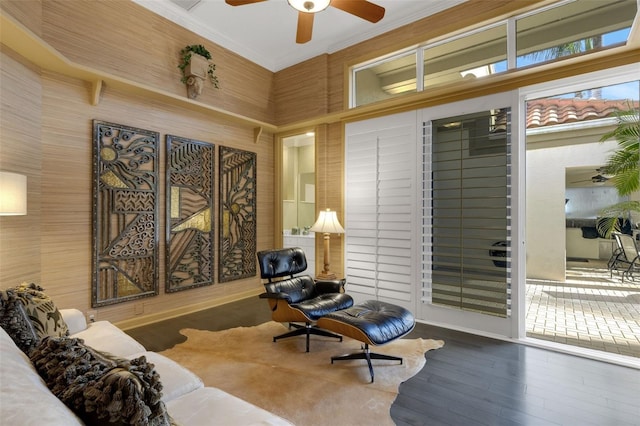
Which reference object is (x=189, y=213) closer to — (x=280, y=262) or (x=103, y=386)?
(x=280, y=262)

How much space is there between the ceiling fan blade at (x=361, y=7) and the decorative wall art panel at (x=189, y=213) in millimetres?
2537

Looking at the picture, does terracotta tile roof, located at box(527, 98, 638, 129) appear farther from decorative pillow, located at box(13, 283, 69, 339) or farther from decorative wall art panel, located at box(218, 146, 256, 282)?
decorative pillow, located at box(13, 283, 69, 339)

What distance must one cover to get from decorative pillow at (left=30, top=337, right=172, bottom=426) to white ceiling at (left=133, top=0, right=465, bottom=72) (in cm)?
405

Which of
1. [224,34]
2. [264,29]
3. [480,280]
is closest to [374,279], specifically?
[480,280]

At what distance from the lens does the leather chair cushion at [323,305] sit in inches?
114

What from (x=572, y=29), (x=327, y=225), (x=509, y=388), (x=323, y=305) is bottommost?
(x=509, y=388)

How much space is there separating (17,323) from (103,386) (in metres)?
1.04

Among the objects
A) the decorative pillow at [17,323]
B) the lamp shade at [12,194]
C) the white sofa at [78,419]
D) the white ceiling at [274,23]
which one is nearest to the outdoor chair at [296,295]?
the white sofa at [78,419]

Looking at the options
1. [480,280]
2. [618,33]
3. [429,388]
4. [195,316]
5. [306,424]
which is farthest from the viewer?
[195,316]

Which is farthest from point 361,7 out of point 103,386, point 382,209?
point 103,386

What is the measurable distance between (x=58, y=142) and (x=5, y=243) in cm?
107

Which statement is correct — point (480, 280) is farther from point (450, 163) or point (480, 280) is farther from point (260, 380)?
point (260, 380)

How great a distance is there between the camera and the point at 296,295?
3.37m

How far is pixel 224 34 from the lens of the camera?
4500 mm
